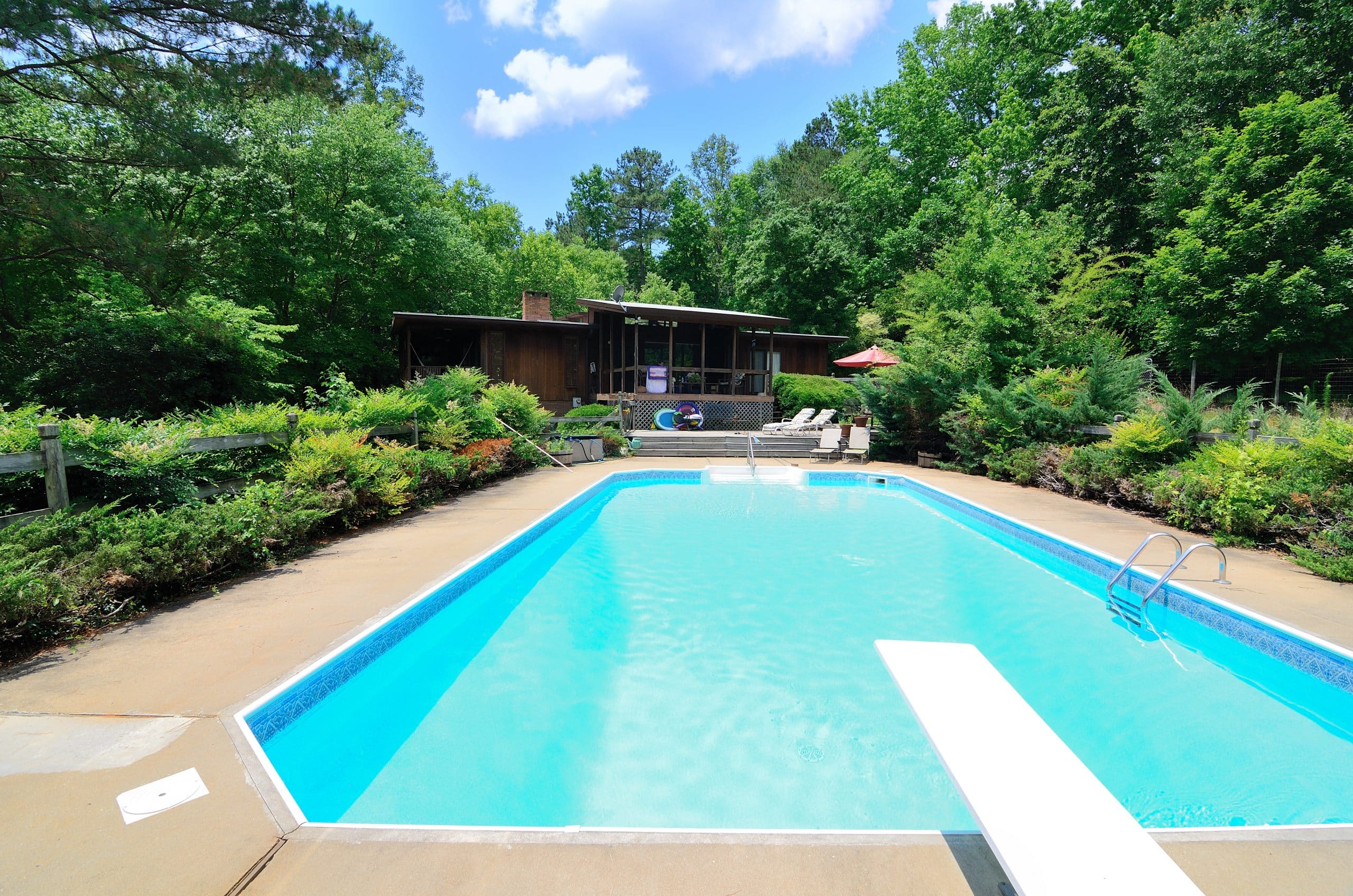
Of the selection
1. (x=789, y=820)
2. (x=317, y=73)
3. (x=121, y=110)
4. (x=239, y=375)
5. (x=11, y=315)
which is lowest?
(x=789, y=820)

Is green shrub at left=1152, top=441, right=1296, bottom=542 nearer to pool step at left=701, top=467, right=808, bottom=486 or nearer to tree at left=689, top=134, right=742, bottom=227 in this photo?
pool step at left=701, top=467, right=808, bottom=486

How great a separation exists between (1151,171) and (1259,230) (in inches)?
250

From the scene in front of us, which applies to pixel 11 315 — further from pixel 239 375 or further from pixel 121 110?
pixel 121 110

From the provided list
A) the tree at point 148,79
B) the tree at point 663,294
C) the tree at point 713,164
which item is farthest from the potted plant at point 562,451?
the tree at point 713,164

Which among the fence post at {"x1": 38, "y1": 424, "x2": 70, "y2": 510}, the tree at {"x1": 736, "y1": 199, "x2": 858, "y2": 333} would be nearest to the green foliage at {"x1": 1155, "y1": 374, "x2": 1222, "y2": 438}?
the fence post at {"x1": 38, "y1": 424, "x2": 70, "y2": 510}

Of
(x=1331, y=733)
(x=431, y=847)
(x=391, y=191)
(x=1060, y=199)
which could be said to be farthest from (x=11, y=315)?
(x=1060, y=199)

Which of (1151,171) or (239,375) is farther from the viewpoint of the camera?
(1151,171)

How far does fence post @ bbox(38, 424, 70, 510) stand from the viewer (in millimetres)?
4363

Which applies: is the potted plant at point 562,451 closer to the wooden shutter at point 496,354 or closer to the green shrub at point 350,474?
the green shrub at point 350,474

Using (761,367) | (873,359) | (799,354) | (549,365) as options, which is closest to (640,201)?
(799,354)

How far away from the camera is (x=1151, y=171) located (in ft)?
65.6

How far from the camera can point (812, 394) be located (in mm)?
19422

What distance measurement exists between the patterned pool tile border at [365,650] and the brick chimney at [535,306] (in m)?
13.5

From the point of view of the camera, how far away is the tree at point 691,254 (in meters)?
36.5
